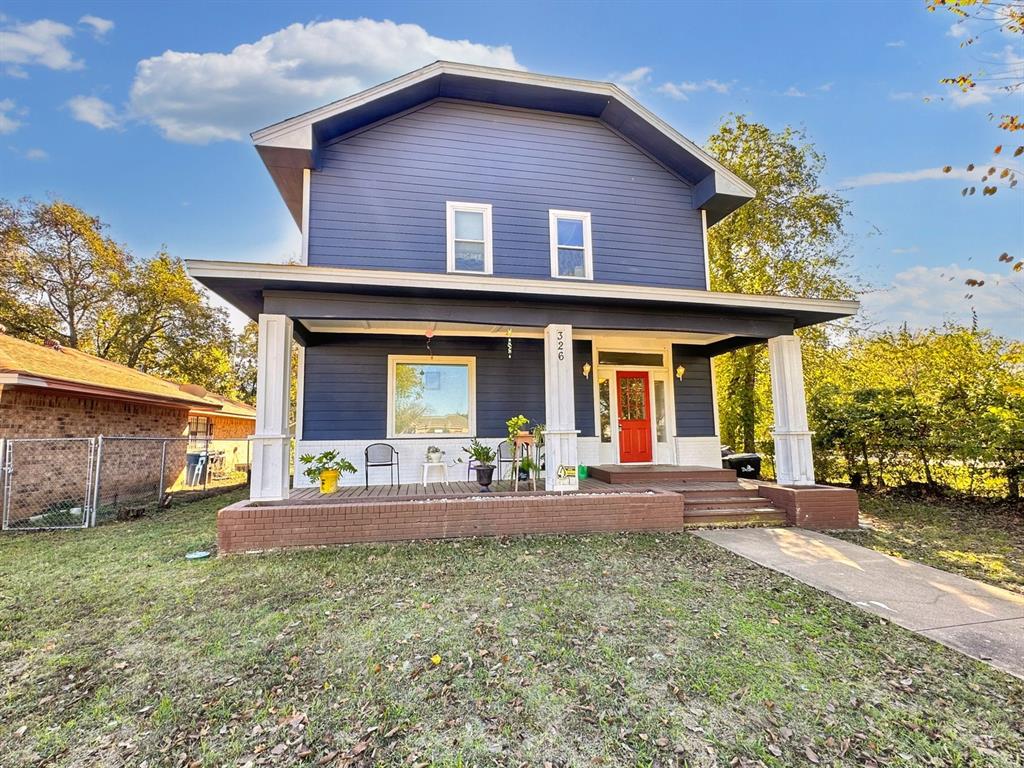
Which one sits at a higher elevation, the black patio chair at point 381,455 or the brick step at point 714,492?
the black patio chair at point 381,455

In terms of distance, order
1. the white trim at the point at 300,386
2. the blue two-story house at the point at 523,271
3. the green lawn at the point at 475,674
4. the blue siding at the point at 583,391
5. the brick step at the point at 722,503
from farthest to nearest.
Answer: the blue siding at the point at 583,391, the white trim at the point at 300,386, the blue two-story house at the point at 523,271, the brick step at the point at 722,503, the green lawn at the point at 475,674

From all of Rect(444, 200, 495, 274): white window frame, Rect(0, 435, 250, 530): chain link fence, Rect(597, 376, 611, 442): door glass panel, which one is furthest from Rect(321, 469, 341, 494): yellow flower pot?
Rect(597, 376, 611, 442): door glass panel

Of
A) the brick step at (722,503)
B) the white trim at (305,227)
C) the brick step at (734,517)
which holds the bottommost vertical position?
the brick step at (734,517)

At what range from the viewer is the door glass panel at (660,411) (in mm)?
9328

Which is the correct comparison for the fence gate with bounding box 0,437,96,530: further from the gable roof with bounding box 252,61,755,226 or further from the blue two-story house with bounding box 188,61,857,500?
the gable roof with bounding box 252,61,755,226

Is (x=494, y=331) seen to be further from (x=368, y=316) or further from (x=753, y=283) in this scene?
(x=753, y=283)

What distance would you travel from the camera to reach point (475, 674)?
9.11 ft

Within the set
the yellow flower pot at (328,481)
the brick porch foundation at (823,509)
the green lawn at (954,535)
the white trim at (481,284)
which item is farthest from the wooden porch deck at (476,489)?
the white trim at (481,284)

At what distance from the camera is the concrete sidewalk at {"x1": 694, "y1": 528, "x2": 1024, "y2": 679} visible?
323cm

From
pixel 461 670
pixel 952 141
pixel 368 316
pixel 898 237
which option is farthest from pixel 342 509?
pixel 898 237

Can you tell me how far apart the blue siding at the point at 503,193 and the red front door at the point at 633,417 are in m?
2.00

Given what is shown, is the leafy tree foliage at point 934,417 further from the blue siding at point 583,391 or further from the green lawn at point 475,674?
the green lawn at point 475,674

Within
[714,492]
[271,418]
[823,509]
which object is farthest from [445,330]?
[823,509]

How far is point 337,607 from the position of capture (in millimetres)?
3758
